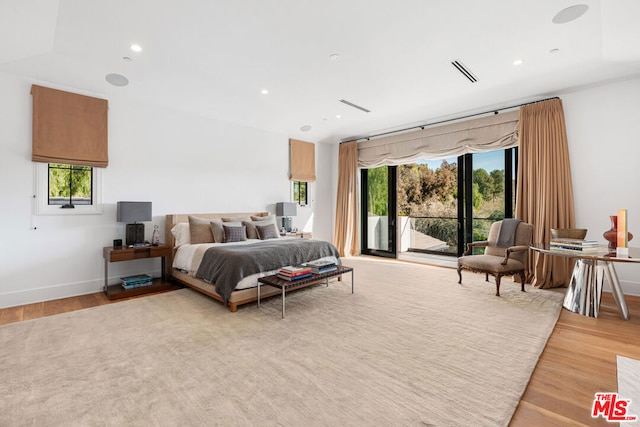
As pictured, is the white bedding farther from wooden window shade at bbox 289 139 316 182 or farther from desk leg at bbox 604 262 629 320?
desk leg at bbox 604 262 629 320

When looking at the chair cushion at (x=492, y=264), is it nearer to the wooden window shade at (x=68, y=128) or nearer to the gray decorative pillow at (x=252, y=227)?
the gray decorative pillow at (x=252, y=227)

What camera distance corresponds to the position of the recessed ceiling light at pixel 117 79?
3.90 metres

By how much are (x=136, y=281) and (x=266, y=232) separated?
205cm

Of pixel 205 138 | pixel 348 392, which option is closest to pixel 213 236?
pixel 205 138

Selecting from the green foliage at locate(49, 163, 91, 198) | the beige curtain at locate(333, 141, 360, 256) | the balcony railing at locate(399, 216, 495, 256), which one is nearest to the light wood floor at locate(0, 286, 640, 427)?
the green foliage at locate(49, 163, 91, 198)

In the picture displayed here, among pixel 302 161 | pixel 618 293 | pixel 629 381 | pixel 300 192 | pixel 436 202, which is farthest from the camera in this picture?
pixel 300 192

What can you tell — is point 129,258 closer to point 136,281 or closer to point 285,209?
point 136,281

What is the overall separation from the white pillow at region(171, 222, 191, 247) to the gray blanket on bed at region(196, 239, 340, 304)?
34.8 inches

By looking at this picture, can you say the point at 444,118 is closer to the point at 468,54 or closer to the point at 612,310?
the point at 468,54

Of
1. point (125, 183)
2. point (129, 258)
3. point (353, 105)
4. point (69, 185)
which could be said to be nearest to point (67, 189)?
point (69, 185)

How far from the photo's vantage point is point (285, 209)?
20.3ft

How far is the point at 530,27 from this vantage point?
2.99 meters

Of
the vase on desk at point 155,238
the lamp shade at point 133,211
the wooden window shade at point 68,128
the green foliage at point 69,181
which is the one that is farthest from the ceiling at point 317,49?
the vase on desk at point 155,238

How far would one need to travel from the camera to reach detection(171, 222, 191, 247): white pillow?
4.57 metres
